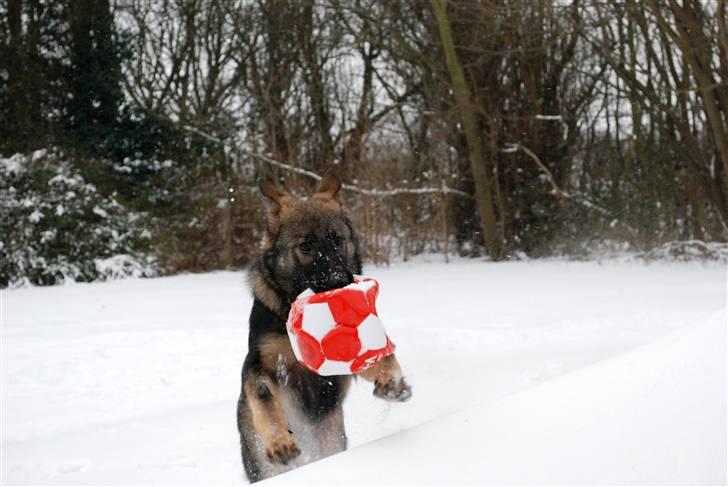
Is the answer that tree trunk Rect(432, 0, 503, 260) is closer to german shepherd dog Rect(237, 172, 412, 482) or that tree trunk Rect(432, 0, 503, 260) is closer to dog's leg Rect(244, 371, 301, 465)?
german shepherd dog Rect(237, 172, 412, 482)

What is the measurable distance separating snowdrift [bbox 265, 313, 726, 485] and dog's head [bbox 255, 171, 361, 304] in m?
1.49

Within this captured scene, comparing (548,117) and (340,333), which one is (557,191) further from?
(340,333)

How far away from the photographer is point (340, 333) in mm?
2646

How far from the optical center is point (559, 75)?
54.3ft

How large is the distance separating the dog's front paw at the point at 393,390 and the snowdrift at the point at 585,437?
937 mm

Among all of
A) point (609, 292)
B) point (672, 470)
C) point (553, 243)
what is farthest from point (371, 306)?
point (553, 243)

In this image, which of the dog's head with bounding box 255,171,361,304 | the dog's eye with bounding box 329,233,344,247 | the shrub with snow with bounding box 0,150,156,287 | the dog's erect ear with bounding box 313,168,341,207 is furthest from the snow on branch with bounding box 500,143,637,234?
the dog's eye with bounding box 329,233,344,247

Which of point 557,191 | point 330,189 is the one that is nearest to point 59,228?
point 557,191

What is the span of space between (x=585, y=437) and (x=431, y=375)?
16.0 ft

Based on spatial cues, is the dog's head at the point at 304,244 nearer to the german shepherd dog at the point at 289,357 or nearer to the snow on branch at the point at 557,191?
the german shepherd dog at the point at 289,357

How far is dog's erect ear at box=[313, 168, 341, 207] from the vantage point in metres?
4.16

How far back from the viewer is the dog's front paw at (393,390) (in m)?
3.01

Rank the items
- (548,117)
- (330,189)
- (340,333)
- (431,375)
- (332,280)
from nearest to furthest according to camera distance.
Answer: (340,333) < (332,280) < (330,189) < (431,375) < (548,117)

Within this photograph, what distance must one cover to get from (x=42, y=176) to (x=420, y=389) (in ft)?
40.3
